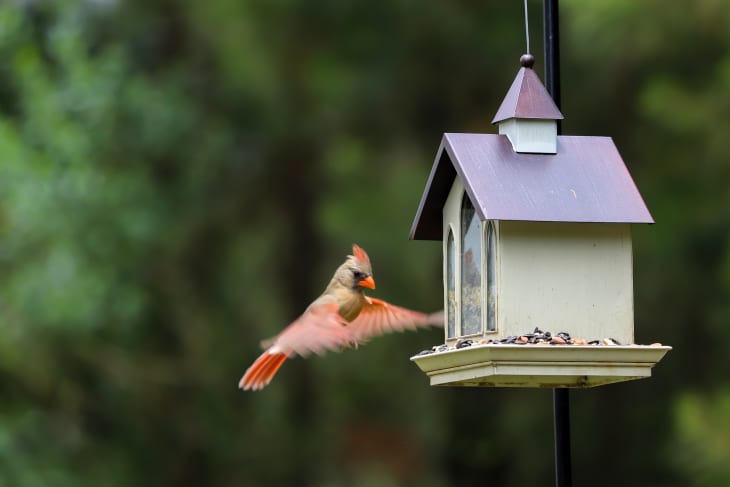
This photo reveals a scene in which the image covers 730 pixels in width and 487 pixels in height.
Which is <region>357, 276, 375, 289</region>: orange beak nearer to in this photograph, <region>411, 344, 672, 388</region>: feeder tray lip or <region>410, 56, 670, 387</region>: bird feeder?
<region>410, 56, 670, 387</region>: bird feeder

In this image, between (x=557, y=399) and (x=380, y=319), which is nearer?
(x=557, y=399)

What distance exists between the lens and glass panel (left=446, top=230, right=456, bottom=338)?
3868 mm

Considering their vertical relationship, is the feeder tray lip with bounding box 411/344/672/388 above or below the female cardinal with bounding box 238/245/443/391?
below

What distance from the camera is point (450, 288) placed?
157 inches

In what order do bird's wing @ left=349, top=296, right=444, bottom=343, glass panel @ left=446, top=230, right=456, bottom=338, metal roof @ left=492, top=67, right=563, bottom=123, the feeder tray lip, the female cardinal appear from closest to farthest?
1. the feeder tray lip
2. metal roof @ left=492, top=67, right=563, bottom=123
3. the female cardinal
4. glass panel @ left=446, top=230, right=456, bottom=338
5. bird's wing @ left=349, top=296, right=444, bottom=343

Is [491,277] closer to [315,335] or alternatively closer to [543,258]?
[543,258]

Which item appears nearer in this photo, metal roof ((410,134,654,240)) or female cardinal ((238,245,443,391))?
metal roof ((410,134,654,240))

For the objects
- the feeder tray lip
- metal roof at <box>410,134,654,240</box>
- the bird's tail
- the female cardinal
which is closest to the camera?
the feeder tray lip

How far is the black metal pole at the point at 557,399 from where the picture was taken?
3.35m

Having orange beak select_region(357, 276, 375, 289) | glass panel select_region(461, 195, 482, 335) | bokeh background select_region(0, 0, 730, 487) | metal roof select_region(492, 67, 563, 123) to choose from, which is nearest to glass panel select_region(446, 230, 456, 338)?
glass panel select_region(461, 195, 482, 335)

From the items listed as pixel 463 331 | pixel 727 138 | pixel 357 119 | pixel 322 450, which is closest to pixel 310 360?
pixel 322 450

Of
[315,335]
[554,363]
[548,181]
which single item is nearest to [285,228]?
[315,335]

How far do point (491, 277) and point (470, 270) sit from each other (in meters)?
0.18

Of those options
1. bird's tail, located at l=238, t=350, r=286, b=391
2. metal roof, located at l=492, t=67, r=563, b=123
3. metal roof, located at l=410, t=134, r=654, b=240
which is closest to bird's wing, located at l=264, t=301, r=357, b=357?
bird's tail, located at l=238, t=350, r=286, b=391
